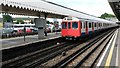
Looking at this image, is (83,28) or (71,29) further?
(83,28)

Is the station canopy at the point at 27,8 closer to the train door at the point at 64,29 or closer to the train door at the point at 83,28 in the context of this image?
the train door at the point at 83,28

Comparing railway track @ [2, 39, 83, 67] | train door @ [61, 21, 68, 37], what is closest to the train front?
Result: train door @ [61, 21, 68, 37]

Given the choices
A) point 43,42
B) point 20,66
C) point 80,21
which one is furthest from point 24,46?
point 80,21

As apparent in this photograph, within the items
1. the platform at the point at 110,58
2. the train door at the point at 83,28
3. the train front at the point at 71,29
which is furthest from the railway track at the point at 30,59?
the train door at the point at 83,28

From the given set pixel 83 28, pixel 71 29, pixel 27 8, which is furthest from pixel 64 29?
pixel 27 8

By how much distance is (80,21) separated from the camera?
23.2 metres

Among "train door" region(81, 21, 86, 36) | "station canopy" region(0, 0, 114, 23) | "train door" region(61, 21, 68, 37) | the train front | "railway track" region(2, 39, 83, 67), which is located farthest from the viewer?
"train door" region(61, 21, 68, 37)


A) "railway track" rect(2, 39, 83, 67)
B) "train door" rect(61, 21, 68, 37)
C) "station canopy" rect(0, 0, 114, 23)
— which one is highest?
"station canopy" rect(0, 0, 114, 23)

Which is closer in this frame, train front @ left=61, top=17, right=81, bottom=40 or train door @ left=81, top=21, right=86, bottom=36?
train front @ left=61, top=17, right=81, bottom=40

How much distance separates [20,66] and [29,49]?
6714 millimetres

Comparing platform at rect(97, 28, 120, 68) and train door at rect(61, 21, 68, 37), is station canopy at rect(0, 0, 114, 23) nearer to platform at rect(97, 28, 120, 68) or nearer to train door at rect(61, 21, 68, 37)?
train door at rect(61, 21, 68, 37)

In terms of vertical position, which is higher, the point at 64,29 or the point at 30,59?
the point at 64,29

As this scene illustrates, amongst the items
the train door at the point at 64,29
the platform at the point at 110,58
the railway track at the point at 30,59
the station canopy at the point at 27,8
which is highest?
the station canopy at the point at 27,8

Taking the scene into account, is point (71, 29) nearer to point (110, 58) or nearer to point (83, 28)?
point (83, 28)
